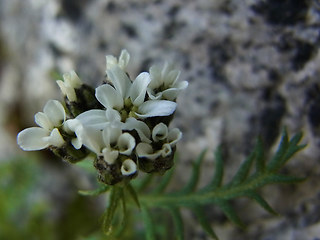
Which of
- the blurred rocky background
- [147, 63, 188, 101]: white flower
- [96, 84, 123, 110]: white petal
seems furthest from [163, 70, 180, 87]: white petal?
the blurred rocky background

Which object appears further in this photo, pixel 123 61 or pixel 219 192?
pixel 219 192

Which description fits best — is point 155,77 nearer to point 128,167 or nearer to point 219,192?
point 128,167

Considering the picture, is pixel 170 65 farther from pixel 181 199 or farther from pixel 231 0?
pixel 231 0

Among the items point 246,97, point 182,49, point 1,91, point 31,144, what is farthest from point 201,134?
point 1,91

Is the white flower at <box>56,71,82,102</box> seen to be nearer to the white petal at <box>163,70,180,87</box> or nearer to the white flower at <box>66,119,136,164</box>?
the white flower at <box>66,119,136,164</box>

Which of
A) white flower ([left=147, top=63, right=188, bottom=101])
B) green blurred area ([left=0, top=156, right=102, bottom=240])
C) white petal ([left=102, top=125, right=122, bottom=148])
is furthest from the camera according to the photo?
green blurred area ([left=0, top=156, right=102, bottom=240])

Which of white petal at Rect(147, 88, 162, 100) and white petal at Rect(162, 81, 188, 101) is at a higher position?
white petal at Rect(147, 88, 162, 100)

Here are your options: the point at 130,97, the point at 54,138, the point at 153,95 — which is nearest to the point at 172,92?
the point at 153,95
